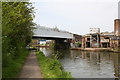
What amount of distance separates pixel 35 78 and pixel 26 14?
38.9 feet

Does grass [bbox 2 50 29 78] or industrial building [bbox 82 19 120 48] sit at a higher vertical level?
industrial building [bbox 82 19 120 48]

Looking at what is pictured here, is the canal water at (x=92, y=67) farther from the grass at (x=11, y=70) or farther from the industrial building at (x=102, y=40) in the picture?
the industrial building at (x=102, y=40)

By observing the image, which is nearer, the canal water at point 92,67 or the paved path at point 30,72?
the paved path at point 30,72

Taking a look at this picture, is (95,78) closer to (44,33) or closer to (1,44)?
(1,44)

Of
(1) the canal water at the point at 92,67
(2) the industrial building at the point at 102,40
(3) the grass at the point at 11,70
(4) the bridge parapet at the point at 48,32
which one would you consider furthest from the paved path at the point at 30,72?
(2) the industrial building at the point at 102,40

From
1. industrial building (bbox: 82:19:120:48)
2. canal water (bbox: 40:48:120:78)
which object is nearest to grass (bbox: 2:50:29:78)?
canal water (bbox: 40:48:120:78)

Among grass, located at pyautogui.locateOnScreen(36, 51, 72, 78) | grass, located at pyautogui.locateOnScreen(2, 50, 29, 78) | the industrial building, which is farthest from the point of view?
the industrial building

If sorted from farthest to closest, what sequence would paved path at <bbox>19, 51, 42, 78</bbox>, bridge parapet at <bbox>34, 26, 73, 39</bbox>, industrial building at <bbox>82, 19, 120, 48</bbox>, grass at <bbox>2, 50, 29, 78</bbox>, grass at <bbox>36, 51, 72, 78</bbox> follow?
industrial building at <bbox>82, 19, 120, 48</bbox>, bridge parapet at <bbox>34, 26, 73, 39</bbox>, paved path at <bbox>19, 51, 42, 78</bbox>, grass at <bbox>2, 50, 29, 78</bbox>, grass at <bbox>36, 51, 72, 78</bbox>

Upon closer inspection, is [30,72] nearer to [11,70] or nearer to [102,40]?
[11,70]

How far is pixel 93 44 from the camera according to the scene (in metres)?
81.4

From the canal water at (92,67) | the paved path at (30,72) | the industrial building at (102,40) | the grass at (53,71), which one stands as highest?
the industrial building at (102,40)

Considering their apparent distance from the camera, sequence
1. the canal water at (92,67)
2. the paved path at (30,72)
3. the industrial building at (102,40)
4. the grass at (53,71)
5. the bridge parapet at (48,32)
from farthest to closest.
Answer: the industrial building at (102,40) → the bridge parapet at (48,32) → the canal water at (92,67) → the paved path at (30,72) → the grass at (53,71)

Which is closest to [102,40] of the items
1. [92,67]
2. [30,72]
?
[92,67]

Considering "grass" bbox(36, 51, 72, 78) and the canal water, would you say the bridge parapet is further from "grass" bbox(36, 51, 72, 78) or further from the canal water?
"grass" bbox(36, 51, 72, 78)
